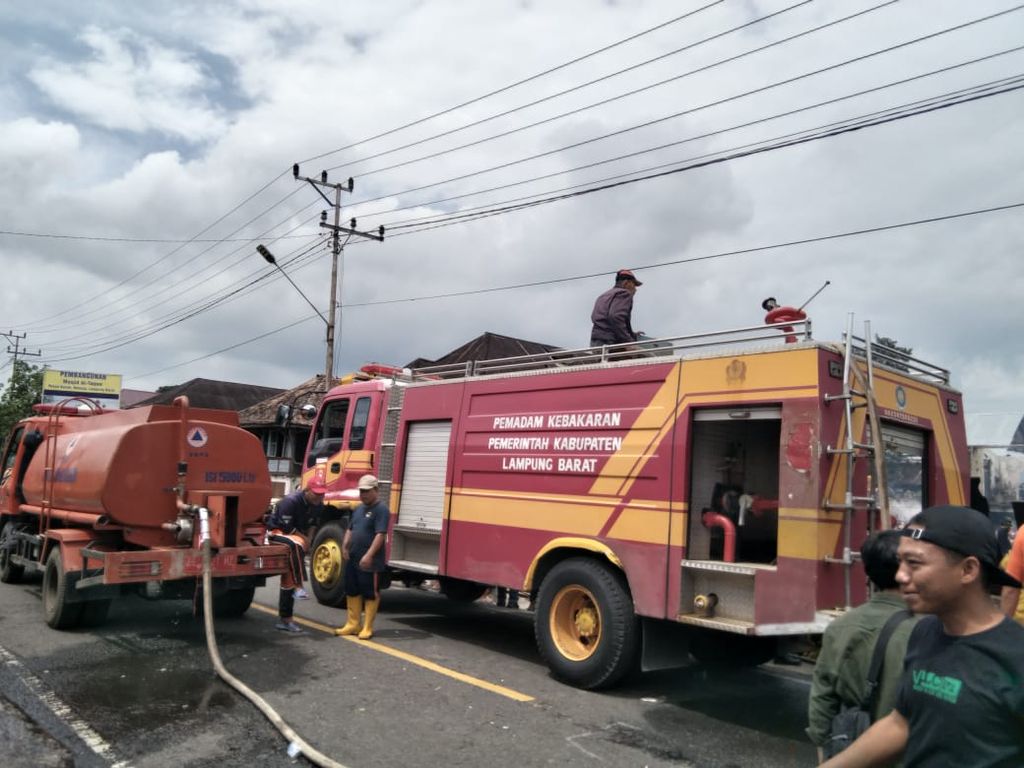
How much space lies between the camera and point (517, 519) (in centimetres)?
750

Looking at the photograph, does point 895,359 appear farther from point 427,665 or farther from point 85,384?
point 85,384

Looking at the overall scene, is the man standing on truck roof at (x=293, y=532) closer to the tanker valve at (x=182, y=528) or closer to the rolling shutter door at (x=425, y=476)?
the tanker valve at (x=182, y=528)

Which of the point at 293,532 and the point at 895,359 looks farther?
the point at 293,532

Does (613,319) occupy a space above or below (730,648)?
above

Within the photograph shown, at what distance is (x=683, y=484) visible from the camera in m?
6.20

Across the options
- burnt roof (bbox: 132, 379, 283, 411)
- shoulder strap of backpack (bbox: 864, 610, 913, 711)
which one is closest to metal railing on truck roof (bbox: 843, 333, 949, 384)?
shoulder strap of backpack (bbox: 864, 610, 913, 711)

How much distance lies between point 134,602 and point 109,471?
3.08 metres

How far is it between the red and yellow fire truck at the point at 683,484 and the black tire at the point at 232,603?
2.22 metres

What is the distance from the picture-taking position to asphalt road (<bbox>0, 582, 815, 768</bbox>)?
194 inches

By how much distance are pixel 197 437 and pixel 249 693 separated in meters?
3.24

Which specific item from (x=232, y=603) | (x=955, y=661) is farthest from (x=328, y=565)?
(x=955, y=661)

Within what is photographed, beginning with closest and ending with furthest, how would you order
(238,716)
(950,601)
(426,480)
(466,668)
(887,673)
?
(950,601), (887,673), (238,716), (466,668), (426,480)

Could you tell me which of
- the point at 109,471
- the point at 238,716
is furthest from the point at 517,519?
the point at 109,471

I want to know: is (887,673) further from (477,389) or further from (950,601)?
(477,389)
